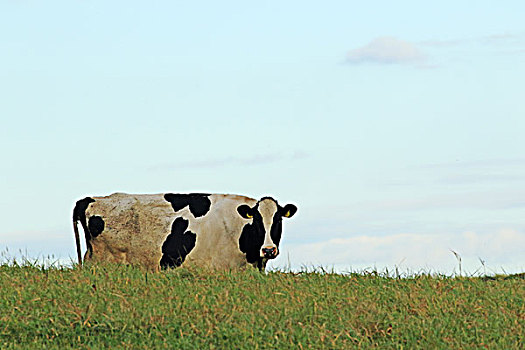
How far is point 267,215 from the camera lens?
14.8 meters

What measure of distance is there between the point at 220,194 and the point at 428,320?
6836 mm

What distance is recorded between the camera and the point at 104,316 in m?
9.69

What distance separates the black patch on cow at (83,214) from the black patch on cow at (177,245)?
190 centimetres

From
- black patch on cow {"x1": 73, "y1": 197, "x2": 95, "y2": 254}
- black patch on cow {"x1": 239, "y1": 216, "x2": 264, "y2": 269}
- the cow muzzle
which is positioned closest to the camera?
the cow muzzle

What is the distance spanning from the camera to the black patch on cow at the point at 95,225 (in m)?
16.1

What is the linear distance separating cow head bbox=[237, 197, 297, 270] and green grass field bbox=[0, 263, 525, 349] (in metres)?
1.97

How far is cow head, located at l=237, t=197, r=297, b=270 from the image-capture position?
1470cm

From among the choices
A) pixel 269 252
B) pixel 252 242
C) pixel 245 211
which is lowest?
pixel 269 252

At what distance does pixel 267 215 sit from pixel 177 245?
2.00 m

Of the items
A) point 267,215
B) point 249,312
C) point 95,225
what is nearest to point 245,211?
point 267,215

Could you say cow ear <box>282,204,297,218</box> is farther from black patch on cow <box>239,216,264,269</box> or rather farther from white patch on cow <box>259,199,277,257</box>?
black patch on cow <box>239,216,264,269</box>

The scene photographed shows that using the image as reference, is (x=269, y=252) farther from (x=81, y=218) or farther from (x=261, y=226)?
(x=81, y=218)

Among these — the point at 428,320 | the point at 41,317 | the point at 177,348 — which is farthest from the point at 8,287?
the point at 428,320

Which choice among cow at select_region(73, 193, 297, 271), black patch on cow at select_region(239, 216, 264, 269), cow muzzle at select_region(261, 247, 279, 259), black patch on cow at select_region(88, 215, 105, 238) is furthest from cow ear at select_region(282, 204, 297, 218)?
black patch on cow at select_region(88, 215, 105, 238)
